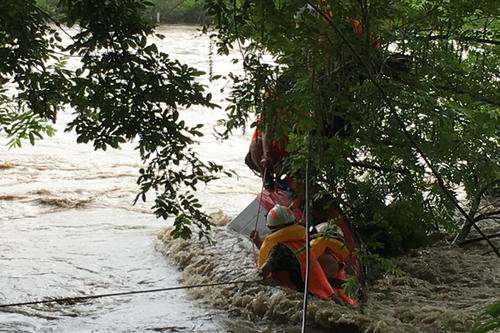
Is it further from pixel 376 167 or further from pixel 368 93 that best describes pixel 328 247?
pixel 368 93

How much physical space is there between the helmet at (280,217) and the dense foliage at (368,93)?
4.35ft

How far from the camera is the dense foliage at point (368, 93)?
326 centimetres

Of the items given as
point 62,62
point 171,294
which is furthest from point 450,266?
point 62,62

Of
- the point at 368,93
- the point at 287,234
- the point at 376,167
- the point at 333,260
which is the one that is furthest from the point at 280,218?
the point at 368,93

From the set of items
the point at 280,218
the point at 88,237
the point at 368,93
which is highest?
the point at 368,93

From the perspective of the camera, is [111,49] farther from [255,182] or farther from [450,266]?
[255,182]

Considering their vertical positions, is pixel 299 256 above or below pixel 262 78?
below

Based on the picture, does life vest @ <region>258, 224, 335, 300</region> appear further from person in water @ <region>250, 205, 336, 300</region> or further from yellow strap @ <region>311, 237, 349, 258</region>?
yellow strap @ <region>311, 237, 349, 258</region>

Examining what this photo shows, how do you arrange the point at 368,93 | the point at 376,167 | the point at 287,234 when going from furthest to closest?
the point at 287,234 → the point at 376,167 → the point at 368,93

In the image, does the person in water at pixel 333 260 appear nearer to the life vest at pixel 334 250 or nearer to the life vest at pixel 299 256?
the life vest at pixel 334 250

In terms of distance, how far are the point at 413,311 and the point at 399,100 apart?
3201mm

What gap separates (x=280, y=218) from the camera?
687 cm

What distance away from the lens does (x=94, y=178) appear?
581 inches

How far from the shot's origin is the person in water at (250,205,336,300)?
666 centimetres
